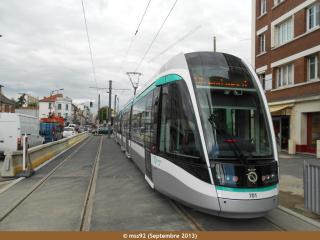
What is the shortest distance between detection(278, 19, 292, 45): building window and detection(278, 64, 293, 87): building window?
5.91 feet

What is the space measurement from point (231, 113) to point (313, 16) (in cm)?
1435

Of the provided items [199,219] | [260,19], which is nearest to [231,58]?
[199,219]

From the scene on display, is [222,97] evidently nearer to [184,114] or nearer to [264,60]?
[184,114]

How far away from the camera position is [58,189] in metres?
7.29

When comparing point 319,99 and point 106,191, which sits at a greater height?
point 319,99

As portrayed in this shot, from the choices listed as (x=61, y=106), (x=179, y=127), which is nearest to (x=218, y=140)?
(x=179, y=127)

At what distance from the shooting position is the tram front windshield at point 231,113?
454cm

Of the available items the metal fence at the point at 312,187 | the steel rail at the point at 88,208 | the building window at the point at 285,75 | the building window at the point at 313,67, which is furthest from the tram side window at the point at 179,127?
the building window at the point at 285,75

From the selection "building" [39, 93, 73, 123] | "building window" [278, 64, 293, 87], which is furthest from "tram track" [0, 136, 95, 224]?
"building" [39, 93, 73, 123]

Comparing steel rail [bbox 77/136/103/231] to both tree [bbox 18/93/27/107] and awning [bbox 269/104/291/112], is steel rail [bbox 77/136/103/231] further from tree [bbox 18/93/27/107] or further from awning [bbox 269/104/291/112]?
tree [bbox 18/93/27/107]

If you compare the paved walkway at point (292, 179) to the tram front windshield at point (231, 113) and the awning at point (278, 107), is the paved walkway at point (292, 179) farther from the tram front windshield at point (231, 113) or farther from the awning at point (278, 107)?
the awning at point (278, 107)

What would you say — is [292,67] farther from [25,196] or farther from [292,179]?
[25,196]

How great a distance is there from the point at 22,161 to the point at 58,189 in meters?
3.24

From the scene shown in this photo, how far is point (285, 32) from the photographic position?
1781 cm
